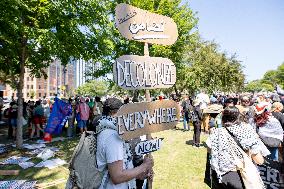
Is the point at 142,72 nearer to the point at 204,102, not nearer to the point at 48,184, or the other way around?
the point at 48,184

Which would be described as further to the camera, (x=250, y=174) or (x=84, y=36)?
(x=84, y=36)

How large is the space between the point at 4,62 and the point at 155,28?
10368 mm

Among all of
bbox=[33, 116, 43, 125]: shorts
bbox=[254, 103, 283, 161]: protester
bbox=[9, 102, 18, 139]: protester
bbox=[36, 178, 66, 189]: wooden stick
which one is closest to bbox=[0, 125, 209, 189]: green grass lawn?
bbox=[36, 178, 66, 189]: wooden stick

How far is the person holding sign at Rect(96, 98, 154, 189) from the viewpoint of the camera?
2826 mm

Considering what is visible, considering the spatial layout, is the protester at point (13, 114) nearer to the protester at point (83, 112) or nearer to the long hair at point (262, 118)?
the protester at point (83, 112)

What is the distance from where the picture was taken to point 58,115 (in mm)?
14438

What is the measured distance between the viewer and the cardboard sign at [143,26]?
3408 mm

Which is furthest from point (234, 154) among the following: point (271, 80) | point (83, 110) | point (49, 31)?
point (271, 80)

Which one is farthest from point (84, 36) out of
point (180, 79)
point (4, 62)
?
point (180, 79)

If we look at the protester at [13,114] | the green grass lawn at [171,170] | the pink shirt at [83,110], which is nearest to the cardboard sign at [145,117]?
the green grass lawn at [171,170]

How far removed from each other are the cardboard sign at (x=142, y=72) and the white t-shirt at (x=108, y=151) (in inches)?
23.6

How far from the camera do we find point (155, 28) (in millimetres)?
3811

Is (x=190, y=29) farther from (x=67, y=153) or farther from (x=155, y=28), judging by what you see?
(x=155, y=28)

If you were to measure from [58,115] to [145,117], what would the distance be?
38.7 ft
